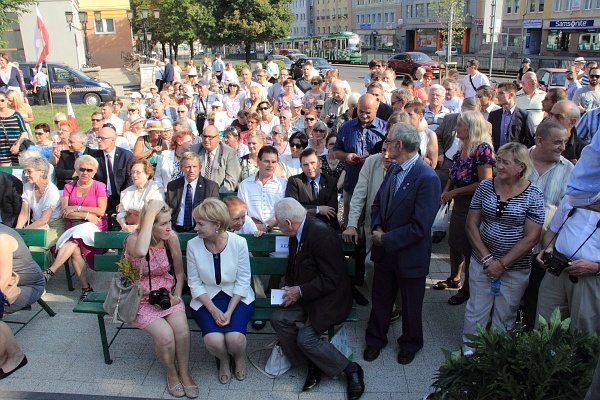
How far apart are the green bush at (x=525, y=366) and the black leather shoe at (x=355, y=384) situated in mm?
1055

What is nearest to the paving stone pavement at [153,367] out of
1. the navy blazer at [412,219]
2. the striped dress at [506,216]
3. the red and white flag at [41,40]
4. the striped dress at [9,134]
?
the navy blazer at [412,219]

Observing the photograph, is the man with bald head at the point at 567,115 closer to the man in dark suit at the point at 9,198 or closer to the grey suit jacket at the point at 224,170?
the grey suit jacket at the point at 224,170

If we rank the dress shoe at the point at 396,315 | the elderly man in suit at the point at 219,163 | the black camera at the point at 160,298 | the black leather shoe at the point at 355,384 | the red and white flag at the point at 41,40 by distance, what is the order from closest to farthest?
the black leather shoe at the point at 355,384 → the black camera at the point at 160,298 → the dress shoe at the point at 396,315 → the elderly man in suit at the point at 219,163 → the red and white flag at the point at 41,40

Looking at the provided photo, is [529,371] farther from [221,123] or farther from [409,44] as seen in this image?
[409,44]

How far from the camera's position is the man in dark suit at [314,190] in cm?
543

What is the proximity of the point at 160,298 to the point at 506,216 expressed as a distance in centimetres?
293

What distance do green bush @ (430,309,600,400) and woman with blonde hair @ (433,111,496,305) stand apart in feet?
6.96

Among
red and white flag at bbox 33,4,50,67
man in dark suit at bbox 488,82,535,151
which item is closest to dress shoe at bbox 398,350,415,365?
man in dark suit at bbox 488,82,535,151

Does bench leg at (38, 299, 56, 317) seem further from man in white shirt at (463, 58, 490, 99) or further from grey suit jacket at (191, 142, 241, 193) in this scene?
man in white shirt at (463, 58, 490, 99)

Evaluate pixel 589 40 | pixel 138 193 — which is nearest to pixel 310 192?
pixel 138 193

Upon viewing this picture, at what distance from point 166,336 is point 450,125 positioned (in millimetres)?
4574

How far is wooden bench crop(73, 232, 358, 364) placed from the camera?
453 centimetres

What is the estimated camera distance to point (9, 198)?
19.7 ft

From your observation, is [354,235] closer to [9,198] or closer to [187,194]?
[187,194]
